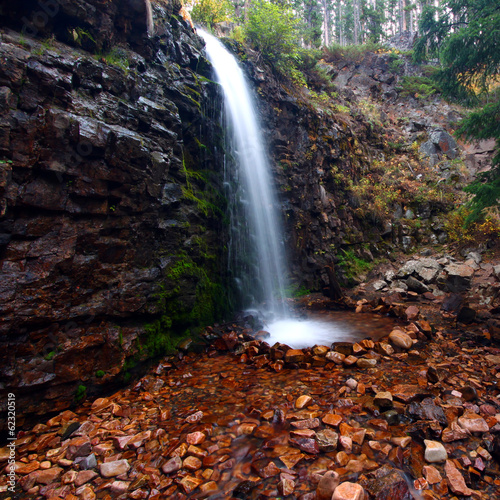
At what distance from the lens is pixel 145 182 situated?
5.45 meters

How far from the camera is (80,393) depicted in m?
4.00

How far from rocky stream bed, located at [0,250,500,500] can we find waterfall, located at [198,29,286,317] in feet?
15.0

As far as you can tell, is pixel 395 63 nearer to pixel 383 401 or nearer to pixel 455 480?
pixel 383 401

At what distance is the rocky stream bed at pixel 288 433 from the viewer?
243 cm

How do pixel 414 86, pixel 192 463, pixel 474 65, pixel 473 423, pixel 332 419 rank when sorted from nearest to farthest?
pixel 192 463, pixel 473 423, pixel 332 419, pixel 474 65, pixel 414 86

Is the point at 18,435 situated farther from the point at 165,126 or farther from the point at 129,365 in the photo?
the point at 165,126

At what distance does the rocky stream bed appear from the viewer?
243 cm

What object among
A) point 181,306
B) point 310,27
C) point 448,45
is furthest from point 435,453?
point 310,27

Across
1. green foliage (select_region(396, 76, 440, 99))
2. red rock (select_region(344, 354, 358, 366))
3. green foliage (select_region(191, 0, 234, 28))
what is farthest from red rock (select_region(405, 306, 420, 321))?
green foliage (select_region(396, 76, 440, 99))

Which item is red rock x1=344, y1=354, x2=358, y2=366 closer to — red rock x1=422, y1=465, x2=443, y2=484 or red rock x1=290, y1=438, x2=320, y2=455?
red rock x1=290, y1=438, x2=320, y2=455

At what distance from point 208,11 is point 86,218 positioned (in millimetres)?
13736

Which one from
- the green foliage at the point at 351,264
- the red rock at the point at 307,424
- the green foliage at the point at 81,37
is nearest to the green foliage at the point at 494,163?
the green foliage at the point at 351,264

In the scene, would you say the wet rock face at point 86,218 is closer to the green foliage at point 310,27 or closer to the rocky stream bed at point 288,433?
the rocky stream bed at point 288,433

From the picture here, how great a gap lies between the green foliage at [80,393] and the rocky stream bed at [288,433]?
0.44 feet
